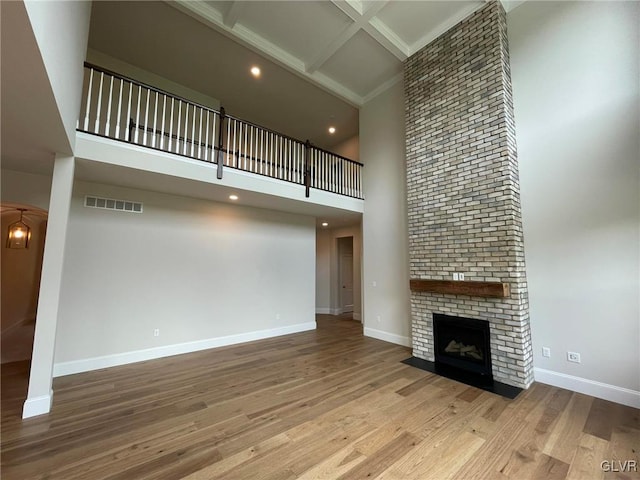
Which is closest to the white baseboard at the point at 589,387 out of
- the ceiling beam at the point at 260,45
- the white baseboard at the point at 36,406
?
the white baseboard at the point at 36,406

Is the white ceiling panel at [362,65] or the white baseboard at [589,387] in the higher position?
the white ceiling panel at [362,65]

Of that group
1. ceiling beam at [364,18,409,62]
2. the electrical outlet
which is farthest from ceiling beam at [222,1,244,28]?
the electrical outlet

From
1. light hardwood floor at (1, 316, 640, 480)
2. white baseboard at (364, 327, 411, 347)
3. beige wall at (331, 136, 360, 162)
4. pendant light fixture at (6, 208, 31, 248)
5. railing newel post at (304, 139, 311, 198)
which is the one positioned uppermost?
beige wall at (331, 136, 360, 162)

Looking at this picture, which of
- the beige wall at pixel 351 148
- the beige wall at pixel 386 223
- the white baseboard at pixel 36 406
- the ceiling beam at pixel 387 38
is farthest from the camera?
the beige wall at pixel 351 148

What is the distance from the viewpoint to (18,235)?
522cm

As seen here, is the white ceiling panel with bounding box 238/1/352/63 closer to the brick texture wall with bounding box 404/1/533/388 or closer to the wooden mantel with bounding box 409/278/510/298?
the brick texture wall with bounding box 404/1/533/388

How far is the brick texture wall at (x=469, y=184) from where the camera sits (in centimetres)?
364

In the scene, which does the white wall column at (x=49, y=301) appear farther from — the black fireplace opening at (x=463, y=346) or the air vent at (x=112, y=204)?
the black fireplace opening at (x=463, y=346)

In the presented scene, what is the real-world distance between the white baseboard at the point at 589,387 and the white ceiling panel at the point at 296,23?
252 inches

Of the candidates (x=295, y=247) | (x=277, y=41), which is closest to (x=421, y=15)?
(x=277, y=41)

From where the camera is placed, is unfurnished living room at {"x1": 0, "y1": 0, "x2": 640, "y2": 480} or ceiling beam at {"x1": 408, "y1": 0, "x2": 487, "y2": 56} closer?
unfurnished living room at {"x1": 0, "y1": 0, "x2": 640, "y2": 480}

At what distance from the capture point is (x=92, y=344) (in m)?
3.97

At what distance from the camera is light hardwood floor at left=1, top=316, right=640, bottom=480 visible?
2.04 meters

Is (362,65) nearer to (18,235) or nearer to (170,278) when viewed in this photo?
(170,278)
